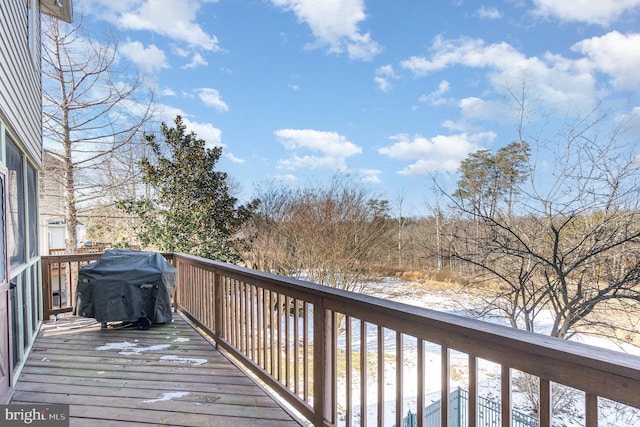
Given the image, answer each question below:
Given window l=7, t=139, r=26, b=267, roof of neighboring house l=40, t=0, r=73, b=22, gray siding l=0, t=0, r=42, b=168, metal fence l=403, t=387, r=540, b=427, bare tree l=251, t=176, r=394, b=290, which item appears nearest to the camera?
gray siding l=0, t=0, r=42, b=168

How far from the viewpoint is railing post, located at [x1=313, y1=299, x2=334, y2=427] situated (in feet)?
7.00

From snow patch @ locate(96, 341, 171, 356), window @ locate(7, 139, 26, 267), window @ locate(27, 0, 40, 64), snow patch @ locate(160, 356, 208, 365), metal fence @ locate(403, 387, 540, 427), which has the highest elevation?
window @ locate(27, 0, 40, 64)

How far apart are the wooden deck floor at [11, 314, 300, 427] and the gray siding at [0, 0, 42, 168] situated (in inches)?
80.7

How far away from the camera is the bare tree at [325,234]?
9586 millimetres

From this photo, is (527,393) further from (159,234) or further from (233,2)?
(233,2)

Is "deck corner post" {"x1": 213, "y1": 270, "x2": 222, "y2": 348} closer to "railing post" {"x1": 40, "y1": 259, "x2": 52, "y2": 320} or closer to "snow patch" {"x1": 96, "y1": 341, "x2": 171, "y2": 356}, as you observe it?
"snow patch" {"x1": 96, "y1": 341, "x2": 171, "y2": 356}

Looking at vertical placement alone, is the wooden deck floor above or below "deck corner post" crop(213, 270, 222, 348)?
below

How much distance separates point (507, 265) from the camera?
6.36 m

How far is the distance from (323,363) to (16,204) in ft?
10.3

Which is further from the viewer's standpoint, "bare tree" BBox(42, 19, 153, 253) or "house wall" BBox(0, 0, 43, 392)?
"bare tree" BBox(42, 19, 153, 253)

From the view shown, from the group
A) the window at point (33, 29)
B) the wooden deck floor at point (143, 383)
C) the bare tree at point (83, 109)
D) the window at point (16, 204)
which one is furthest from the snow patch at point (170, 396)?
the bare tree at point (83, 109)

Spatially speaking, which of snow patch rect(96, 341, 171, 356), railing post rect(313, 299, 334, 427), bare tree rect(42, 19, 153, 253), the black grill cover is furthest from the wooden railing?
bare tree rect(42, 19, 153, 253)

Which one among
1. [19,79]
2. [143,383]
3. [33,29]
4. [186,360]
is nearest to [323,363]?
[143,383]

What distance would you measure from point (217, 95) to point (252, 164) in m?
3.35
